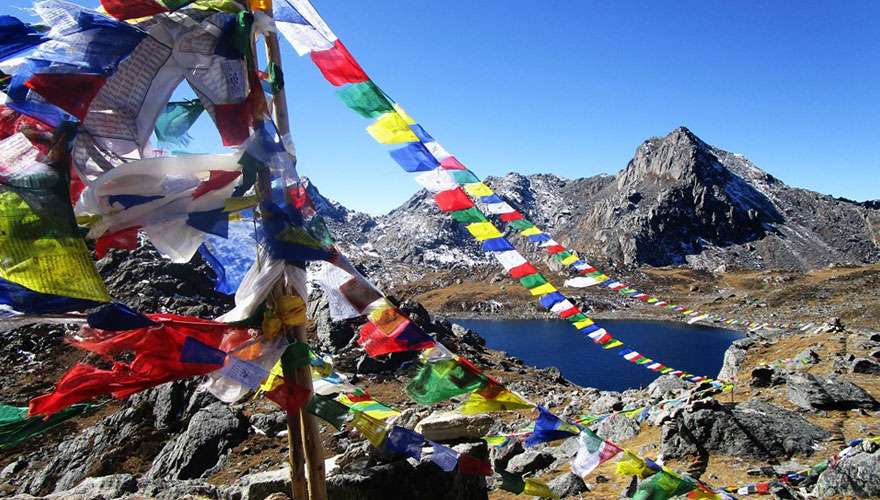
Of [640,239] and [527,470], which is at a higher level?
[640,239]

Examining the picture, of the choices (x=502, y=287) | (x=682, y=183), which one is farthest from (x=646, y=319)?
(x=682, y=183)

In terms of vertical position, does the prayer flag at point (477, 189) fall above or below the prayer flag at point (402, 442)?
above

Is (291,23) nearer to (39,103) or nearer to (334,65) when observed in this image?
(334,65)

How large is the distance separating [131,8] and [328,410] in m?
3.44

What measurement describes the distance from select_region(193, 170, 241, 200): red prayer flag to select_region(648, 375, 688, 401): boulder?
18.5 meters

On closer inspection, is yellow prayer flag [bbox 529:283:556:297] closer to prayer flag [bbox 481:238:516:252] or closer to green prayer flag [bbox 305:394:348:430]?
prayer flag [bbox 481:238:516:252]

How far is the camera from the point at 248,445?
14.9 meters

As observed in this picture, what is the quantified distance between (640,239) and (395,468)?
169118 mm

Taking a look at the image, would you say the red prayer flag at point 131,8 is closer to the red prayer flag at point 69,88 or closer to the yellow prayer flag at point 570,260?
the red prayer flag at point 69,88

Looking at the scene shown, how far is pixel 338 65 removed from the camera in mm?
4613

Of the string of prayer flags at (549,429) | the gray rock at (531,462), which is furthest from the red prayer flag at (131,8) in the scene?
the gray rock at (531,462)

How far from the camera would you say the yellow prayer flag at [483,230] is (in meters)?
6.05

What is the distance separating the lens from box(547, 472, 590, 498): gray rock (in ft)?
32.7

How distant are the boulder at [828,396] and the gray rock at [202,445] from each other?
15308 millimetres
